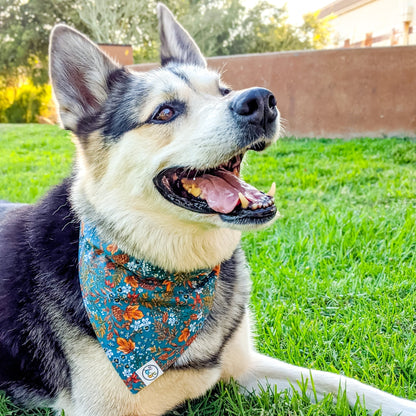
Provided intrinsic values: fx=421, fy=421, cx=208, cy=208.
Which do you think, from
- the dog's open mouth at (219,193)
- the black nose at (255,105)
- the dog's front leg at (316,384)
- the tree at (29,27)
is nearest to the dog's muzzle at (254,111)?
the black nose at (255,105)

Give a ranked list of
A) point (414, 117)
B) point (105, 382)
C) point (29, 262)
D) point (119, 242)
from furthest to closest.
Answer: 1. point (414, 117)
2. point (29, 262)
3. point (119, 242)
4. point (105, 382)

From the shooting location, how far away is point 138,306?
190 cm

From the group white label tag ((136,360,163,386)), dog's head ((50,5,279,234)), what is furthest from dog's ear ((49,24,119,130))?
white label tag ((136,360,163,386))

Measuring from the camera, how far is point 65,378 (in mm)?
1935

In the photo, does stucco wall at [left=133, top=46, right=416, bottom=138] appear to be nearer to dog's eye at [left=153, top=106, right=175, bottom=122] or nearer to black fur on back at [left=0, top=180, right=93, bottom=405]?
dog's eye at [left=153, top=106, right=175, bottom=122]

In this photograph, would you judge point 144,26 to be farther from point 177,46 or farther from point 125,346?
point 125,346

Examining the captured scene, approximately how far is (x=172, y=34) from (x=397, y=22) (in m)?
18.1

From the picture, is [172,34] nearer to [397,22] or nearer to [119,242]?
[119,242]

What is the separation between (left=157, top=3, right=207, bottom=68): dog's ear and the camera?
2.50 metres

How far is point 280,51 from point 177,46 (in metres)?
10.5

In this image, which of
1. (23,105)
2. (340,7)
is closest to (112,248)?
(23,105)

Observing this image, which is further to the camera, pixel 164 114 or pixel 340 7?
pixel 340 7

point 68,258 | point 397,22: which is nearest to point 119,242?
point 68,258

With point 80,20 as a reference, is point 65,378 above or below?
below
